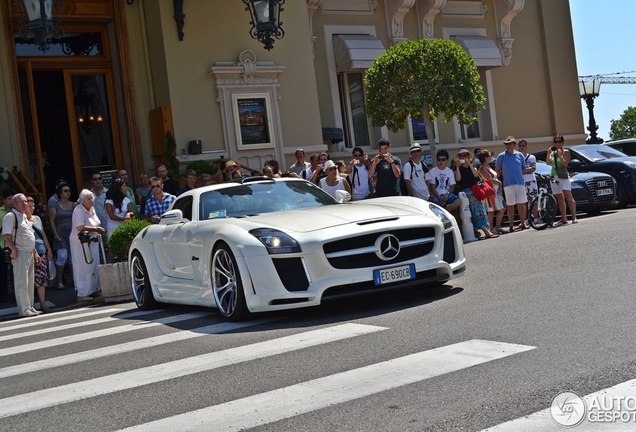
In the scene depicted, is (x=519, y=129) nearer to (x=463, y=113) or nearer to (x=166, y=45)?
(x=463, y=113)

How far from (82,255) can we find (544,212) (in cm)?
826

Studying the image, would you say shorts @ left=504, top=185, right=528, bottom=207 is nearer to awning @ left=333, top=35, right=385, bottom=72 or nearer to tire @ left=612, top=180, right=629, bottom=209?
tire @ left=612, top=180, right=629, bottom=209

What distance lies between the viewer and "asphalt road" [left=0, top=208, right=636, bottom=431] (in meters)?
4.70

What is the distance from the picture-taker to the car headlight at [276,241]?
7932 millimetres

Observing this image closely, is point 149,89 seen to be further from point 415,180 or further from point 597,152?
point 597,152

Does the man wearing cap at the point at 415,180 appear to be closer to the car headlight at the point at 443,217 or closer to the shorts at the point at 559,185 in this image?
the shorts at the point at 559,185

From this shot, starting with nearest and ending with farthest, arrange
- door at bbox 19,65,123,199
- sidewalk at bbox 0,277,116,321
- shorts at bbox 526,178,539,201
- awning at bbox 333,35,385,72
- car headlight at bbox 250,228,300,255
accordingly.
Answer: car headlight at bbox 250,228,300,255
sidewalk at bbox 0,277,116,321
shorts at bbox 526,178,539,201
door at bbox 19,65,123,199
awning at bbox 333,35,385,72

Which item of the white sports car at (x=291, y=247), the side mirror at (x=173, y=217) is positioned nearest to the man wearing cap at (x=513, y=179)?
the white sports car at (x=291, y=247)

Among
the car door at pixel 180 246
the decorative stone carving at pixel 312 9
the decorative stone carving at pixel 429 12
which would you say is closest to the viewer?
the car door at pixel 180 246

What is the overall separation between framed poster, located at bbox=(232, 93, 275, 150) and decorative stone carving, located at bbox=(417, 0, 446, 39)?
24.8 ft

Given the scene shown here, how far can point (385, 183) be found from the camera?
15281 mm

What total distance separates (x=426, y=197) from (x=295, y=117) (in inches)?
264

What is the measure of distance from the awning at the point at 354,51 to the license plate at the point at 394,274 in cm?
1729

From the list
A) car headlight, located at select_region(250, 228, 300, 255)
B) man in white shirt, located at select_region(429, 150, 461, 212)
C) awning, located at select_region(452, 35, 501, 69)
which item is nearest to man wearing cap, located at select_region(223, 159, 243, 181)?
man in white shirt, located at select_region(429, 150, 461, 212)
